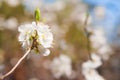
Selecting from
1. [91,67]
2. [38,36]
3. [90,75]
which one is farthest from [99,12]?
[38,36]

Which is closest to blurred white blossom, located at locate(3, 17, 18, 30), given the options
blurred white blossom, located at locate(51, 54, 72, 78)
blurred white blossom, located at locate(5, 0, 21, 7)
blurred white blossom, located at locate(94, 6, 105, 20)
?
blurred white blossom, located at locate(5, 0, 21, 7)

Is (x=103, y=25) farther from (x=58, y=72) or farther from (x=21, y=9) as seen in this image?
(x=58, y=72)

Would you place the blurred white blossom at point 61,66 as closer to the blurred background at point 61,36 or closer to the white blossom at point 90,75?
the blurred background at point 61,36

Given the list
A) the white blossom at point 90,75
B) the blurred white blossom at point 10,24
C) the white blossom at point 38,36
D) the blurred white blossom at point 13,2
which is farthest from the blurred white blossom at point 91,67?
the blurred white blossom at point 13,2

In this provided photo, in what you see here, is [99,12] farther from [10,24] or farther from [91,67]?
[91,67]

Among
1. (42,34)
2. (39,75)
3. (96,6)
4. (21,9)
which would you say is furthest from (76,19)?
(42,34)

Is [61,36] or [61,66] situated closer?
[61,66]
